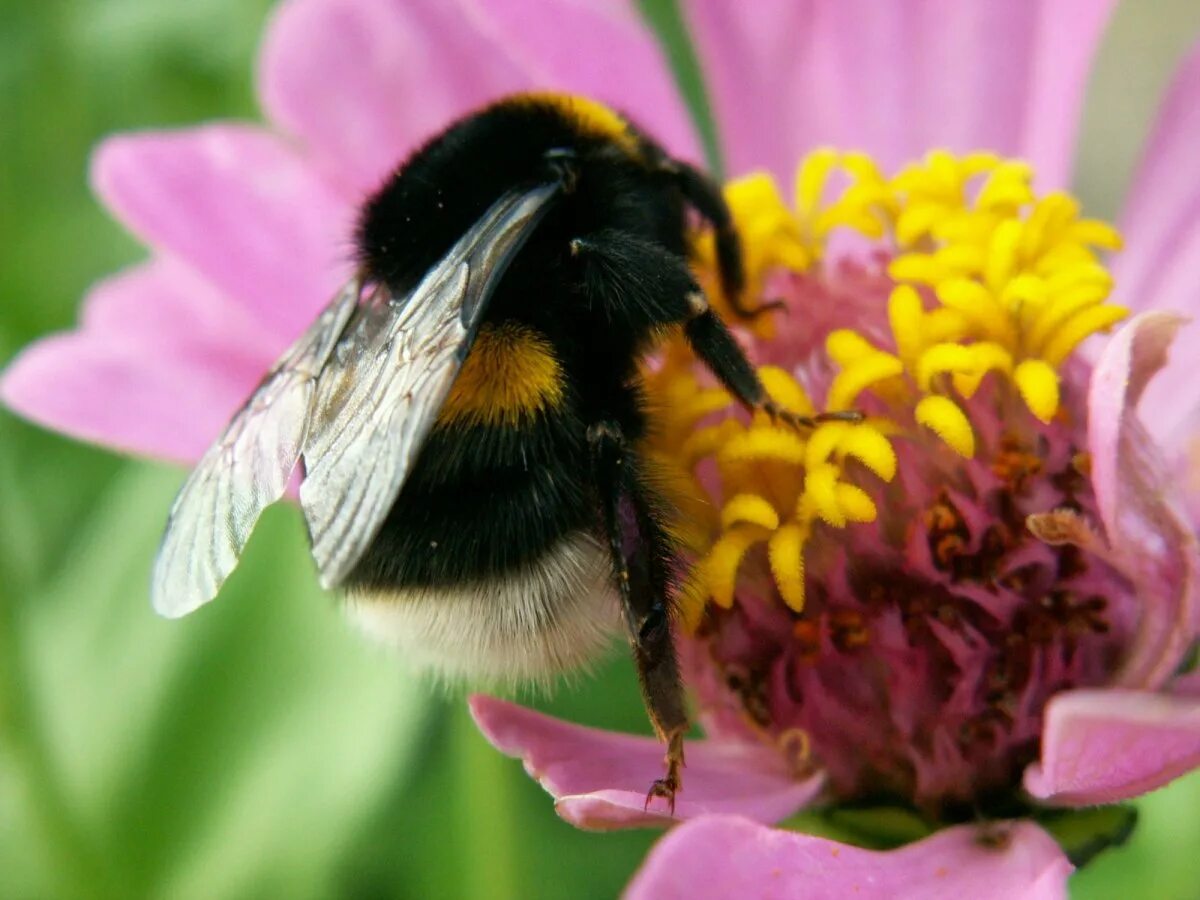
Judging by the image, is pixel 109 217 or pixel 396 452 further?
pixel 109 217

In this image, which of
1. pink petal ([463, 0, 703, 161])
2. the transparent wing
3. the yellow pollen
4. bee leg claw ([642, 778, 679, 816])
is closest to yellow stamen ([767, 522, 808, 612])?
the yellow pollen

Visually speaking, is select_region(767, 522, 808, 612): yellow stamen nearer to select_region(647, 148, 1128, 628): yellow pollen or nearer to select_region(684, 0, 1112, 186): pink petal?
select_region(647, 148, 1128, 628): yellow pollen

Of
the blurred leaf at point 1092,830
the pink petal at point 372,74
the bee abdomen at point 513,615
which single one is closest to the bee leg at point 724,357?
the bee abdomen at point 513,615

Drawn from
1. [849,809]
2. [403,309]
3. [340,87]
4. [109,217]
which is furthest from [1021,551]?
[109,217]

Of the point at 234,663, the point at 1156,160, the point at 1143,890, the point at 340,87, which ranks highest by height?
the point at 340,87

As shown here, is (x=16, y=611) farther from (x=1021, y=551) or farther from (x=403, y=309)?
(x=1021, y=551)

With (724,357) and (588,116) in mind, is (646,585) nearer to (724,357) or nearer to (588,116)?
(724,357)
